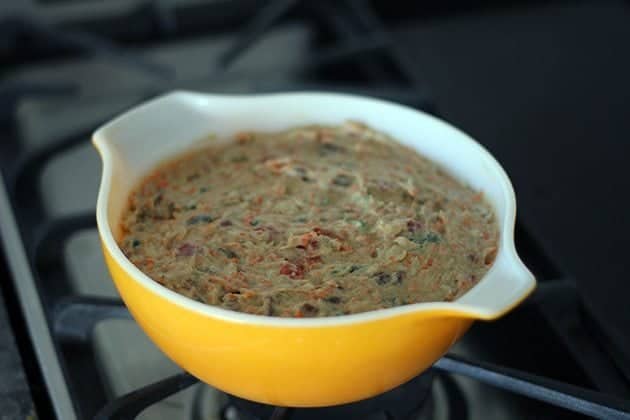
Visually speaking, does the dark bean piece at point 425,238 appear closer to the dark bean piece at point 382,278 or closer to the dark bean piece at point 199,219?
the dark bean piece at point 382,278

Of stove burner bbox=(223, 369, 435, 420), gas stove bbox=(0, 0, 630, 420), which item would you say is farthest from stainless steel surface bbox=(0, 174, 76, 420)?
stove burner bbox=(223, 369, 435, 420)

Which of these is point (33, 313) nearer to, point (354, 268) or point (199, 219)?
point (199, 219)

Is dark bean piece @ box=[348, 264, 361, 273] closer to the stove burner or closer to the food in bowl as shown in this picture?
the food in bowl

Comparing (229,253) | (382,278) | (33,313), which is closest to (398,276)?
(382,278)

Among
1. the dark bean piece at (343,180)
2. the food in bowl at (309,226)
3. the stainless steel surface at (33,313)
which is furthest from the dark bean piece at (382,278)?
the stainless steel surface at (33,313)

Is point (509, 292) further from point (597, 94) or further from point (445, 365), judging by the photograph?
point (597, 94)
